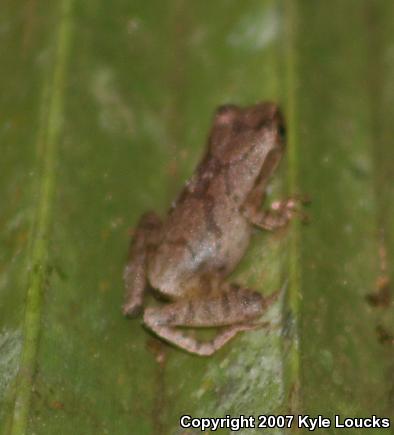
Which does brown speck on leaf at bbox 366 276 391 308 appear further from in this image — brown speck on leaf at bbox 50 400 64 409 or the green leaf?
brown speck on leaf at bbox 50 400 64 409

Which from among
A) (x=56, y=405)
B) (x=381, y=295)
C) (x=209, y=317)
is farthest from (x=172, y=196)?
(x=56, y=405)

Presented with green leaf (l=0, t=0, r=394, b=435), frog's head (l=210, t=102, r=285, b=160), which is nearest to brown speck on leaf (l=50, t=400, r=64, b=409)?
green leaf (l=0, t=0, r=394, b=435)

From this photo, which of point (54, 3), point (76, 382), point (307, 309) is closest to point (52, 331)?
point (76, 382)

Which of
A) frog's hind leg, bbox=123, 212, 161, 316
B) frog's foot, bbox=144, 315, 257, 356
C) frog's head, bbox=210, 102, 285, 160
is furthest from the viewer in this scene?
frog's head, bbox=210, 102, 285, 160

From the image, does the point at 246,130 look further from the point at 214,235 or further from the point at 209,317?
the point at 209,317

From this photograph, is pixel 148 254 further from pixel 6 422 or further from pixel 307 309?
pixel 6 422

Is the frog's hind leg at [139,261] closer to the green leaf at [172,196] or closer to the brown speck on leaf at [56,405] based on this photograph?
the green leaf at [172,196]

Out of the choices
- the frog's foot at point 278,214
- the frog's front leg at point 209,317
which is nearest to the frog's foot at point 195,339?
the frog's front leg at point 209,317
